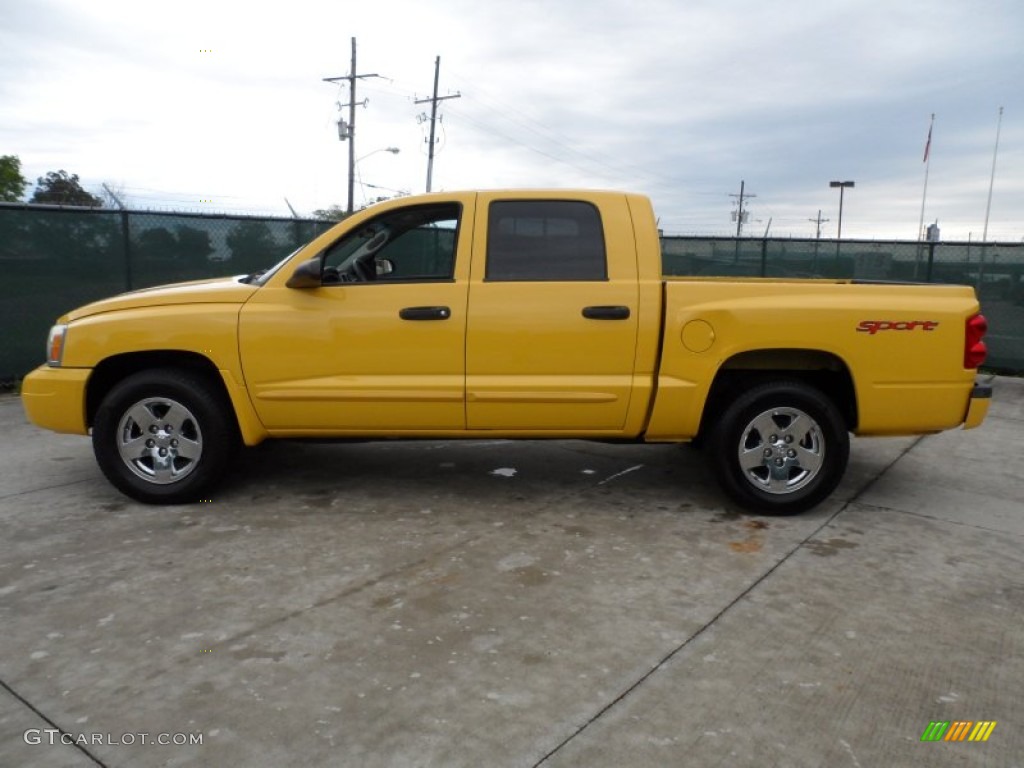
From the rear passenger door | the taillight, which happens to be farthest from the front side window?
the taillight

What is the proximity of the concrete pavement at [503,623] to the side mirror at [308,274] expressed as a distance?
4.36 feet

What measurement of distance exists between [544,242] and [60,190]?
56592 millimetres

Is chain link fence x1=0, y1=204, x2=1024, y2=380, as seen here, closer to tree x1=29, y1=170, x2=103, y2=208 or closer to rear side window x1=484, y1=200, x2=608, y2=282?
rear side window x1=484, y1=200, x2=608, y2=282

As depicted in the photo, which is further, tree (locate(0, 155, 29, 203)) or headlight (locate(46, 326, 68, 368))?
tree (locate(0, 155, 29, 203))

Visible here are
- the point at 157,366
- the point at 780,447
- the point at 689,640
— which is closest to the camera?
the point at 689,640

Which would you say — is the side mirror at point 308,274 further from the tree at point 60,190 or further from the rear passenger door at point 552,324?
the tree at point 60,190

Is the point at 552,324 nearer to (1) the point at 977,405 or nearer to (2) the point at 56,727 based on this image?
(1) the point at 977,405

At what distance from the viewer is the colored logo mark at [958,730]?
2562mm

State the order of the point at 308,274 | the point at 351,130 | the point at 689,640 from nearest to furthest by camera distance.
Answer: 1. the point at 689,640
2. the point at 308,274
3. the point at 351,130

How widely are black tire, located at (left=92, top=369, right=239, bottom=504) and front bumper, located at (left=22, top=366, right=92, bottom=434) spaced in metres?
0.13

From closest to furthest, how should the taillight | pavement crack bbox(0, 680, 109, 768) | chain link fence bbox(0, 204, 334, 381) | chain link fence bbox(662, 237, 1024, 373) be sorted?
1. pavement crack bbox(0, 680, 109, 768)
2. the taillight
3. chain link fence bbox(0, 204, 334, 381)
4. chain link fence bbox(662, 237, 1024, 373)

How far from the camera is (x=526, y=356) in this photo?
453 cm

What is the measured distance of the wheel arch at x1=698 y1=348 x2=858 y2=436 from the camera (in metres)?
4.62

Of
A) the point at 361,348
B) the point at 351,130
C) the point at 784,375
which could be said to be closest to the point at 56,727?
the point at 361,348
